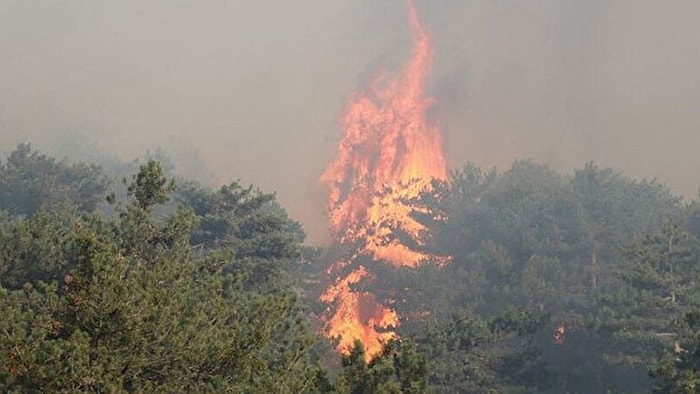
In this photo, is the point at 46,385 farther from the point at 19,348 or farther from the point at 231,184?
the point at 231,184

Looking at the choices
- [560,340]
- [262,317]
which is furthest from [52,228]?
[560,340]

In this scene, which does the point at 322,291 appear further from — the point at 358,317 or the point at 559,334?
the point at 559,334

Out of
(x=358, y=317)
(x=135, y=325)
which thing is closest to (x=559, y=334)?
(x=358, y=317)

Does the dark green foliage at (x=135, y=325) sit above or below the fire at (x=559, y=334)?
below

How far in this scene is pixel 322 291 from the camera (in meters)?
54.7

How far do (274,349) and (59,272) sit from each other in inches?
300

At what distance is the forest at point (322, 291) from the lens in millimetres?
11266

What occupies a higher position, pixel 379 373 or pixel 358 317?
pixel 358 317

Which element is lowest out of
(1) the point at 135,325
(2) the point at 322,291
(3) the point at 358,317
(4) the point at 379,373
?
(1) the point at 135,325

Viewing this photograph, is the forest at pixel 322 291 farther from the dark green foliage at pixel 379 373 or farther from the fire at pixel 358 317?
the fire at pixel 358 317

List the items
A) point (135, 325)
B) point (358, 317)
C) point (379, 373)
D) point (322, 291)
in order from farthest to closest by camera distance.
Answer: point (322, 291) < point (358, 317) < point (379, 373) < point (135, 325)

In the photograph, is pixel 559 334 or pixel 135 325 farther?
pixel 559 334

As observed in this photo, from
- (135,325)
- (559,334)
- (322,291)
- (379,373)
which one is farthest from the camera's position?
(322,291)

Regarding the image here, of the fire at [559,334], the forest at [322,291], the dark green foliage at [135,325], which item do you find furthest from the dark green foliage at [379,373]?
the fire at [559,334]
